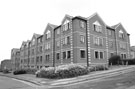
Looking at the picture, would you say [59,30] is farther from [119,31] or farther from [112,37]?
[119,31]

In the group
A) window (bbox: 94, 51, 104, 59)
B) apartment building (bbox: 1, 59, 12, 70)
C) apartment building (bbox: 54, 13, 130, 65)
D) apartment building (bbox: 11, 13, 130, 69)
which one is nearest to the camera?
apartment building (bbox: 54, 13, 130, 65)

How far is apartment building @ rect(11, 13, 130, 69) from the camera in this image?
87.8 feet

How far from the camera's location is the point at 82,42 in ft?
88.8

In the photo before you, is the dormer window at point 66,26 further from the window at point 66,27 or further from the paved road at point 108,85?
the paved road at point 108,85

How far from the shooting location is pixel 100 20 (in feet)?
104

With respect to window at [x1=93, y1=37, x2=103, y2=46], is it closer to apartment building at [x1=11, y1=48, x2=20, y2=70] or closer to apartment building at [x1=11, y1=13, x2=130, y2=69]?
apartment building at [x1=11, y1=13, x2=130, y2=69]

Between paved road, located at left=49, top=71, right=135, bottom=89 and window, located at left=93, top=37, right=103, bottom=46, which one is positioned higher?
window, located at left=93, top=37, right=103, bottom=46

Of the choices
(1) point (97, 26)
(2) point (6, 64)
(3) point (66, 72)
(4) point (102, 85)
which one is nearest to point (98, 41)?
(1) point (97, 26)

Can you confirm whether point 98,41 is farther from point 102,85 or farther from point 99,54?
point 102,85

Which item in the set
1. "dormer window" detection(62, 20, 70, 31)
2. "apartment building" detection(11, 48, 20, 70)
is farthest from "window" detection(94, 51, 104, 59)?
"apartment building" detection(11, 48, 20, 70)

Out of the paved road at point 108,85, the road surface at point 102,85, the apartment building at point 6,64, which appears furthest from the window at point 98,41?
the apartment building at point 6,64

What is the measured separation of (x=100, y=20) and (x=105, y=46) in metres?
6.65

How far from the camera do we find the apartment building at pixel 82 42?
87.8 feet

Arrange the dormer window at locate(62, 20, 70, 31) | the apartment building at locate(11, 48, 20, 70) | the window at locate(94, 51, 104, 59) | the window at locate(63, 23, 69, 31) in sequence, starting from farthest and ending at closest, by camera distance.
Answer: the apartment building at locate(11, 48, 20, 70) < the window at locate(94, 51, 104, 59) < the window at locate(63, 23, 69, 31) < the dormer window at locate(62, 20, 70, 31)
